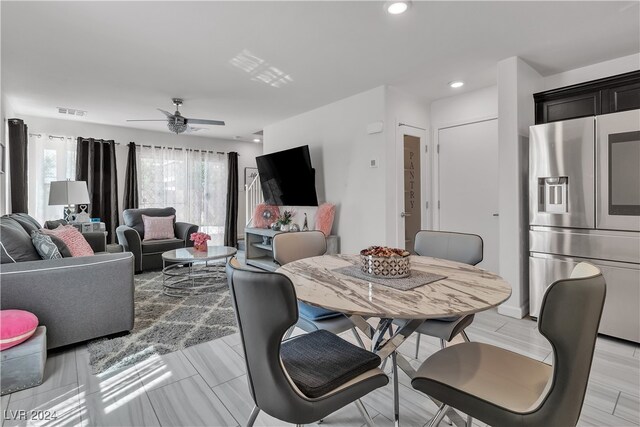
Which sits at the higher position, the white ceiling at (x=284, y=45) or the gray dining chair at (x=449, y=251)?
the white ceiling at (x=284, y=45)

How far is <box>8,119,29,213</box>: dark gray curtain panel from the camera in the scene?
417 cm

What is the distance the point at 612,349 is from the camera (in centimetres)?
245

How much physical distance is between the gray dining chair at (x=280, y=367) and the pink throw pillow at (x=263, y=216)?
4.47 meters

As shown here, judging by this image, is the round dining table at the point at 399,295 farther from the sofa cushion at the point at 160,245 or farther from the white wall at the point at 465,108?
the sofa cushion at the point at 160,245

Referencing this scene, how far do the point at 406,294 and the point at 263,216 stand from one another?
463cm

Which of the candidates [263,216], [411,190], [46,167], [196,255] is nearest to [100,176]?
[46,167]

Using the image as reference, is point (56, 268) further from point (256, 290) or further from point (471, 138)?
point (471, 138)

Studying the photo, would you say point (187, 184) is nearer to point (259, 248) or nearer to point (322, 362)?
point (259, 248)

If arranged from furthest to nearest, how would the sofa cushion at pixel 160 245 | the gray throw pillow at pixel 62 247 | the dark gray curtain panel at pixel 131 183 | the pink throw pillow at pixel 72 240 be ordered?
1. the dark gray curtain panel at pixel 131 183
2. the sofa cushion at pixel 160 245
3. the pink throw pillow at pixel 72 240
4. the gray throw pillow at pixel 62 247

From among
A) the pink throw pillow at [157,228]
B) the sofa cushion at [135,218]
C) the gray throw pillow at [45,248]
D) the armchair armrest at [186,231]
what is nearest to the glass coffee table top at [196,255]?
Answer: the armchair armrest at [186,231]

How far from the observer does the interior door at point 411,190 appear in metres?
4.15

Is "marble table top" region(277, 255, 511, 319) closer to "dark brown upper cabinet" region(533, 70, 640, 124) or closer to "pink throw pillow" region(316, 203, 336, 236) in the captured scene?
"dark brown upper cabinet" region(533, 70, 640, 124)

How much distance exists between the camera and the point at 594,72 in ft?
10.5

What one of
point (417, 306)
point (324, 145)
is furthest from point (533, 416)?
point (324, 145)
